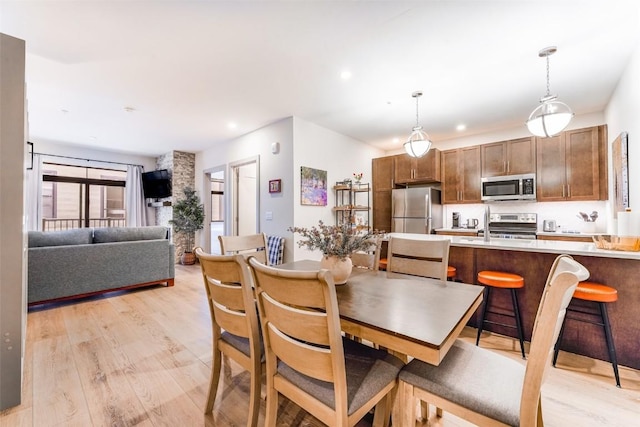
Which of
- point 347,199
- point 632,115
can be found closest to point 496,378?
point 632,115

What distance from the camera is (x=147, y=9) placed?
193 cm

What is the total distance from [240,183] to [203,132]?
125 cm

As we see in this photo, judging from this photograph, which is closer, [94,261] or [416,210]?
[94,261]

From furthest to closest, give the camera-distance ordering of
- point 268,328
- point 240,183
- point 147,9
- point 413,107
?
point 240,183 → point 413,107 → point 147,9 → point 268,328

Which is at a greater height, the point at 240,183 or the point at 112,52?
the point at 112,52

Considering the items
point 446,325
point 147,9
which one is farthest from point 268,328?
point 147,9

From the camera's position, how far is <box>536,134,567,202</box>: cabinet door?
394cm

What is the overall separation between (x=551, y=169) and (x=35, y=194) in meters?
9.47

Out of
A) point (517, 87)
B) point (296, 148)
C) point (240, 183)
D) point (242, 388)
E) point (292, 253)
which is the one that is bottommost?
point (242, 388)

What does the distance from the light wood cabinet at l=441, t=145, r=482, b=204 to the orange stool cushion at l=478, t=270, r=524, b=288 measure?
8.93ft

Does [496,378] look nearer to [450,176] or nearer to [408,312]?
[408,312]

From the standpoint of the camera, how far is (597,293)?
1.87 metres

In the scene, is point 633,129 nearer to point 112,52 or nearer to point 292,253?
point 292,253

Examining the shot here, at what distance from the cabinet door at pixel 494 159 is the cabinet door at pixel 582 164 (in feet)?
2.52
